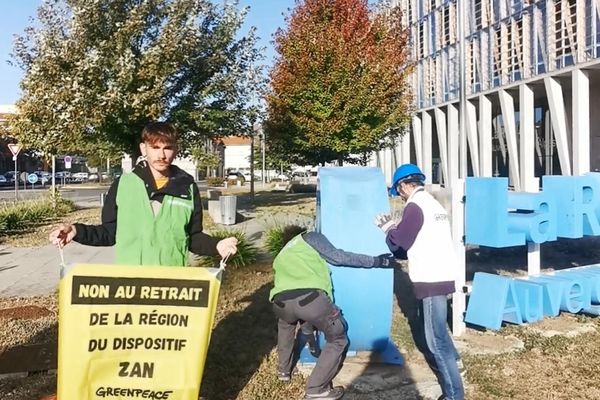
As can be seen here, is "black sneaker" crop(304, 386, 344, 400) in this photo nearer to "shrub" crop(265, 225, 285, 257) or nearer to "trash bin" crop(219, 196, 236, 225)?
"shrub" crop(265, 225, 285, 257)

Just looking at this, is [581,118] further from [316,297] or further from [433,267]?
[316,297]

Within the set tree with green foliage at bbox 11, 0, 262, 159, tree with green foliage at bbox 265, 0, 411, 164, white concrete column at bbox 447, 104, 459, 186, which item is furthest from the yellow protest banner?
white concrete column at bbox 447, 104, 459, 186

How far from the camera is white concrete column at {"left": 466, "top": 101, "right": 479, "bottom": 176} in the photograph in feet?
108

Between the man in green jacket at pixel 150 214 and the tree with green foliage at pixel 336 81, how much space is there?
17.3m

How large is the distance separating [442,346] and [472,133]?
31204 millimetres

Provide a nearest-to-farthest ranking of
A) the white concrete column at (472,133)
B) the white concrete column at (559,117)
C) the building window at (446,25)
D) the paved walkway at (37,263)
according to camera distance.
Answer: the paved walkway at (37,263), the white concrete column at (559,117), the white concrete column at (472,133), the building window at (446,25)

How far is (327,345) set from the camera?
13.7ft

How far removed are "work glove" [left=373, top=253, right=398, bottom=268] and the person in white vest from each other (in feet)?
1.54

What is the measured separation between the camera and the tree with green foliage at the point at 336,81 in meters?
20.4

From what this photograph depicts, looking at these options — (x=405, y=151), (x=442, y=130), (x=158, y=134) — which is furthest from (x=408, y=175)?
(x=405, y=151)

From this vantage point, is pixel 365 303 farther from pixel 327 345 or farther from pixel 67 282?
pixel 67 282

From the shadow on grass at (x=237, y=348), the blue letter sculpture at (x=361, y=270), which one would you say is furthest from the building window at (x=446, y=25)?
the blue letter sculpture at (x=361, y=270)

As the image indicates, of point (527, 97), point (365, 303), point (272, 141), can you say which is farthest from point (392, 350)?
point (527, 97)

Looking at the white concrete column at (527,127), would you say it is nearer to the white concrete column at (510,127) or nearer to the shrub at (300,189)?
the white concrete column at (510,127)
